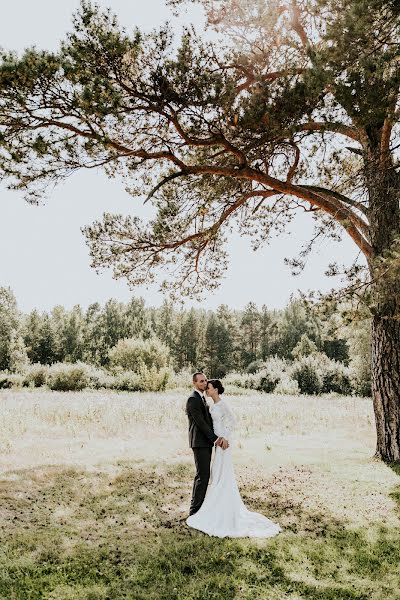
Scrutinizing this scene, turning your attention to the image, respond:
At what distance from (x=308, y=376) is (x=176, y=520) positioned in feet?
78.1

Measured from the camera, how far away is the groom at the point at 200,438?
630 cm

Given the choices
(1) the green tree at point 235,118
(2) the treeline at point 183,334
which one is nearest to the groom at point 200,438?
(1) the green tree at point 235,118

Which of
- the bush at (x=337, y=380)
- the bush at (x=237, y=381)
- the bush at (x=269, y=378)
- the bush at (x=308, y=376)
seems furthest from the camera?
the bush at (x=237, y=381)

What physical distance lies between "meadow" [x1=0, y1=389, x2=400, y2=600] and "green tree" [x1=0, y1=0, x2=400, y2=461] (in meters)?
2.28

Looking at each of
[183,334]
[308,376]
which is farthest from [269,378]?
[183,334]

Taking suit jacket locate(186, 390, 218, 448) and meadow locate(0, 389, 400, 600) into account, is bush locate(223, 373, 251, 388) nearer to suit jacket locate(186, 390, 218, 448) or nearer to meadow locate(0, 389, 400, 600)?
meadow locate(0, 389, 400, 600)

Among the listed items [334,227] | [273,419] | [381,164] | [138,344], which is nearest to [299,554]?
[381,164]

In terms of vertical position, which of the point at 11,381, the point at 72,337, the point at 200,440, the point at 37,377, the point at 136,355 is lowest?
the point at 11,381

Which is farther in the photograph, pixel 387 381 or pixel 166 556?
pixel 387 381

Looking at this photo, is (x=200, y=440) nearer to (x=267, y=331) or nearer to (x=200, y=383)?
(x=200, y=383)

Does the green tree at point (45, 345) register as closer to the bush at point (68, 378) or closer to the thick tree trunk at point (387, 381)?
the bush at point (68, 378)

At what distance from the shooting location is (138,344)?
3341cm

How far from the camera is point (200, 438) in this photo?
20.9ft

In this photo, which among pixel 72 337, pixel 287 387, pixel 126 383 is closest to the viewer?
pixel 287 387
